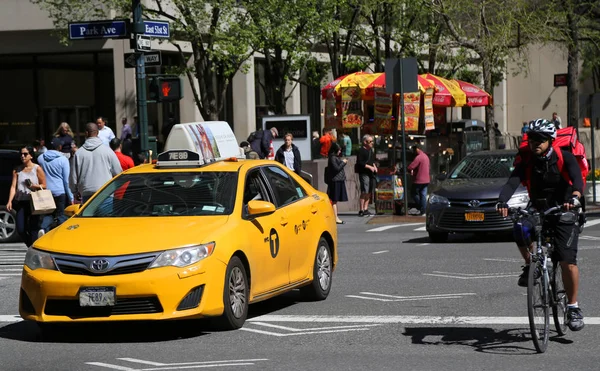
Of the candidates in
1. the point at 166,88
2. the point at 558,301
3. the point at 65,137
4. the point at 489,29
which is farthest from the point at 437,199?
the point at 489,29

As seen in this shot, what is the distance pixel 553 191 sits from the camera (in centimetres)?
904

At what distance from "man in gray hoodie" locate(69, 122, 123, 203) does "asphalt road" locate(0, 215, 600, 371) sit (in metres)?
2.03

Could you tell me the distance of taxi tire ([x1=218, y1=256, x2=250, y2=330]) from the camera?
31.1 ft

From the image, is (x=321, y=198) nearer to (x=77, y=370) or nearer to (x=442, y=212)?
(x=77, y=370)

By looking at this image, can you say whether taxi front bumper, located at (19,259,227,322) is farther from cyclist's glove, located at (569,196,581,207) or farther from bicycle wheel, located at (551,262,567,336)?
cyclist's glove, located at (569,196,581,207)

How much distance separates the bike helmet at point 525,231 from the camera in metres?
8.73

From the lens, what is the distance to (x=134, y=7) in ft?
67.6

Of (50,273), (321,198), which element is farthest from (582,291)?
(50,273)

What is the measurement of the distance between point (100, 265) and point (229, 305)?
110 centimetres

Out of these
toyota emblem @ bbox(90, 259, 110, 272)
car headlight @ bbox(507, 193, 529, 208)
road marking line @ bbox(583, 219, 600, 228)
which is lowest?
road marking line @ bbox(583, 219, 600, 228)

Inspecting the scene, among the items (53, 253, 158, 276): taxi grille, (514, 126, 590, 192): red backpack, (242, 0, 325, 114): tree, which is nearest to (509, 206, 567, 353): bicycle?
(514, 126, 590, 192): red backpack

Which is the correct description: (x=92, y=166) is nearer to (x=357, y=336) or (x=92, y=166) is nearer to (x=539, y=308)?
(x=357, y=336)

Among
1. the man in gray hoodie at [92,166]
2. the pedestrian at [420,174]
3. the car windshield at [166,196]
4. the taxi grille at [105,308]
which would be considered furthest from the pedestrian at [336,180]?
the taxi grille at [105,308]

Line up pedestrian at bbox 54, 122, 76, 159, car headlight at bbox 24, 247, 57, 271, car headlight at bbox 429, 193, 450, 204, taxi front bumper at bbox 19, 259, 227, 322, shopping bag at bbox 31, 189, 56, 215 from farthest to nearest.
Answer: pedestrian at bbox 54, 122, 76, 159
car headlight at bbox 429, 193, 450, 204
shopping bag at bbox 31, 189, 56, 215
car headlight at bbox 24, 247, 57, 271
taxi front bumper at bbox 19, 259, 227, 322
